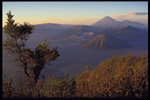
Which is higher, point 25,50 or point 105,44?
point 105,44

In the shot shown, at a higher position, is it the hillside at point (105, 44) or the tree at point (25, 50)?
the hillside at point (105, 44)

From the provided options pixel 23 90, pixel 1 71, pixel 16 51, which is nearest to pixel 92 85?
pixel 23 90

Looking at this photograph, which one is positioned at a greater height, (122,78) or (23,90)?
(122,78)

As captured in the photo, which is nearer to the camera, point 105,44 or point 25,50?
point 25,50

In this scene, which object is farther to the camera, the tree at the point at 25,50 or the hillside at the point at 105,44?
the hillside at the point at 105,44

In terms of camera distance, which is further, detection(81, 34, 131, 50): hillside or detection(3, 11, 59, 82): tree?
detection(81, 34, 131, 50): hillside

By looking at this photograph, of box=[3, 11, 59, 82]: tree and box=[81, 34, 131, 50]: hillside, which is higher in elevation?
box=[81, 34, 131, 50]: hillside

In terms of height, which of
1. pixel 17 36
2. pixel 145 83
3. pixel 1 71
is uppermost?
pixel 17 36

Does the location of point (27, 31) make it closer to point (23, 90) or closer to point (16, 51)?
point (16, 51)
